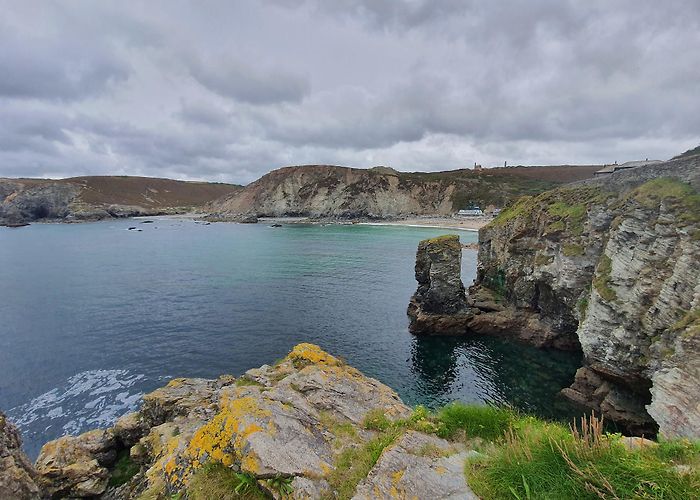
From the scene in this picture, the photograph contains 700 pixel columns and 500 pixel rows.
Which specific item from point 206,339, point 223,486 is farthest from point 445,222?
point 223,486

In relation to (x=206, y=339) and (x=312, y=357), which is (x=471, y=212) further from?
(x=312, y=357)

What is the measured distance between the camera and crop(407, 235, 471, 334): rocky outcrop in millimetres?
34906

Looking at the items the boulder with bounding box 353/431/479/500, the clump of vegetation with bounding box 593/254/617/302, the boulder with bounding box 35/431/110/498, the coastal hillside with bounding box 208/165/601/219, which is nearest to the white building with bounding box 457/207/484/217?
the coastal hillside with bounding box 208/165/601/219

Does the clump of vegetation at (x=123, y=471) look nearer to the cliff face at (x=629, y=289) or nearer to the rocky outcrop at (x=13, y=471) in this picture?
the rocky outcrop at (x=13, y=471)

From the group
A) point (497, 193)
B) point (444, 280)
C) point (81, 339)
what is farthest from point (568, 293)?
point (497, 193)

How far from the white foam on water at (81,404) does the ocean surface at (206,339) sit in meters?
0.08

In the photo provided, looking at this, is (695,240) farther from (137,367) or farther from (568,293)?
(137,367)

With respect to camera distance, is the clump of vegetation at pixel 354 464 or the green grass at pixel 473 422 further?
the green grass at pixel 473 422

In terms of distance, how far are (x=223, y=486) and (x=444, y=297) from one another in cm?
3078

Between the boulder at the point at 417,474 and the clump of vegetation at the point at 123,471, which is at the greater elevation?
the boulder at the point at 417,474

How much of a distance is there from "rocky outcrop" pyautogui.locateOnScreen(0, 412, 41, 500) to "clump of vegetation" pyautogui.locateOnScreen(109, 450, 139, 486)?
2.28 metres

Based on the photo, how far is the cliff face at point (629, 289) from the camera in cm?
1509

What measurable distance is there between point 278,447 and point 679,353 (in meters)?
16.3

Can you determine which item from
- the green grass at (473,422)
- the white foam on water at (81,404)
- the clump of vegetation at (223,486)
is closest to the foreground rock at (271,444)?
the clump of vegetation at (223,486)
